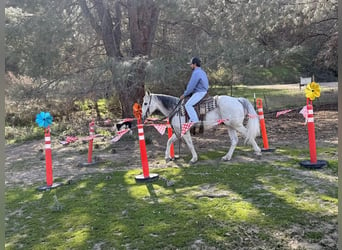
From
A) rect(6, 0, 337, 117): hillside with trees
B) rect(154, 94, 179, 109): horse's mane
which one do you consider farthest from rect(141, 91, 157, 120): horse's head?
rect(6, 0, 337, 117): hillside with trees

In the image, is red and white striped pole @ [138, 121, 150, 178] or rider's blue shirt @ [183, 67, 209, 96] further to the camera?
rider's blue shirt @ [183, 67, 209, 96]

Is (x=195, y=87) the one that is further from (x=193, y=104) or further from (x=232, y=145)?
(x=232, y=145)

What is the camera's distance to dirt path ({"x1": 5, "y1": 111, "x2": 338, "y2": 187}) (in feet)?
25.2

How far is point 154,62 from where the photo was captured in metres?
9.43

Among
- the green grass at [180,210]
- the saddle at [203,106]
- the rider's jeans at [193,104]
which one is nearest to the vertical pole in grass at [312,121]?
the green grass at [180,210]

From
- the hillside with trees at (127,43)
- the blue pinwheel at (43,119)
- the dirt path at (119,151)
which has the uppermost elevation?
the hillside with trees at (127,43)

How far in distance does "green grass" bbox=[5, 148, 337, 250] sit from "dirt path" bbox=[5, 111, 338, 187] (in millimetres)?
985

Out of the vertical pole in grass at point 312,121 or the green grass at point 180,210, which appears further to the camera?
the vertical pole in grass at point 312,121

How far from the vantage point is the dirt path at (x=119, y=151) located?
7679 mm

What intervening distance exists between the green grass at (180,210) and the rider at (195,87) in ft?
4.03

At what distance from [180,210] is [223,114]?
301 cm

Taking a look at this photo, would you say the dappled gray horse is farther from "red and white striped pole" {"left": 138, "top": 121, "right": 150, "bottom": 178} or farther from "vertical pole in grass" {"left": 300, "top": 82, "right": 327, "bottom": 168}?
"red and white striped pole" {"left": 138, "top": 121, "right": 150, "bottom": 178}

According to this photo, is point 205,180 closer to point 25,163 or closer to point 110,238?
point 110,238

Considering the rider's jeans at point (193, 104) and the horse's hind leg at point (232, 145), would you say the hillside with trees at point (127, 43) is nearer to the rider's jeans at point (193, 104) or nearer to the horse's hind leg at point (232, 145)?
the rider's jeans at point (193, 104)
